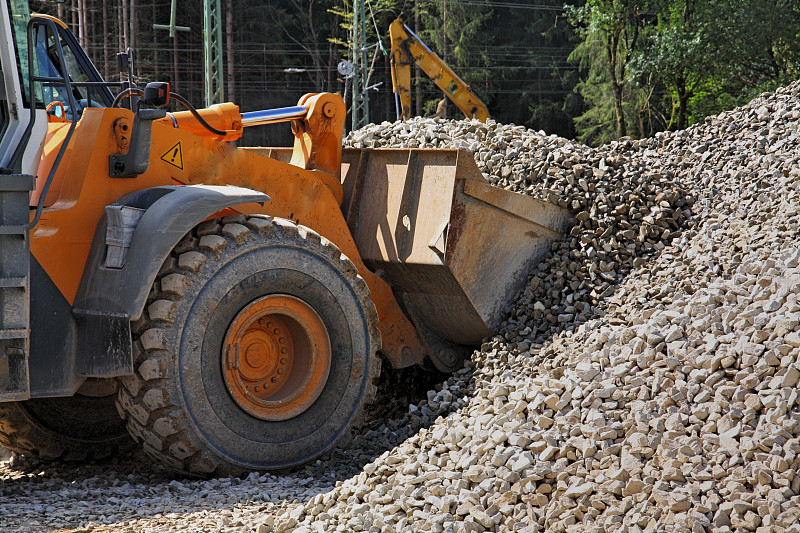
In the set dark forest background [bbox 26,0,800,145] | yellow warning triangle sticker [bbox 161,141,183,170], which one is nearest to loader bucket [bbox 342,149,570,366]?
yellow warning triangle sticker [bbox 161,141,183,170]

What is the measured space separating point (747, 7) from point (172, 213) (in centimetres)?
1784

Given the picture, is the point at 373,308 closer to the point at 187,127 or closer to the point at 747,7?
the point at 187,127

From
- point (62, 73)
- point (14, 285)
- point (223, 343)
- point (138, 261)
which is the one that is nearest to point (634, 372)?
point (223, 343)

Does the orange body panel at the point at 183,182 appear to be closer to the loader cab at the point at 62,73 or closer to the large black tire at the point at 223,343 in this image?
the loader cab at the point at 62,73

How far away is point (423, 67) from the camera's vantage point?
1217 centimetres

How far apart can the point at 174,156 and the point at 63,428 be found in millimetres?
1822

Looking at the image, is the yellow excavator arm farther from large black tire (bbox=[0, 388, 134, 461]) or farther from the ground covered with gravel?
large black tire (bbox=[0, 388, 134, 461])

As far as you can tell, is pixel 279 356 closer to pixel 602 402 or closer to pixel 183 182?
pixel 183 182

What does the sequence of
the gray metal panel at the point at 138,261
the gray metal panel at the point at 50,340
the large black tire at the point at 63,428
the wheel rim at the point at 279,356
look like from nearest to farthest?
the gray metal panel at the point at 50,340
the gray metal panel at the point at 138,261
the wheel rim at the point at 279,356
the large black tire at the point at 63,428

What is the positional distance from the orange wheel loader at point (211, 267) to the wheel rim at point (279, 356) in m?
0.01

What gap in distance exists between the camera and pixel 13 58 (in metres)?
4.06

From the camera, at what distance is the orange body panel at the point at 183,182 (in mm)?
4125

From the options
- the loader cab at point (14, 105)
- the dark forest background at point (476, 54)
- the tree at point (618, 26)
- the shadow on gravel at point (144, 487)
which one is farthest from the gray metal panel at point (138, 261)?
the tree at point (618, 26)

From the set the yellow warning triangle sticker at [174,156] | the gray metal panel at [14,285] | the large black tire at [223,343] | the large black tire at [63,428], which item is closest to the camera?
the gray metal panel at [14,285]
